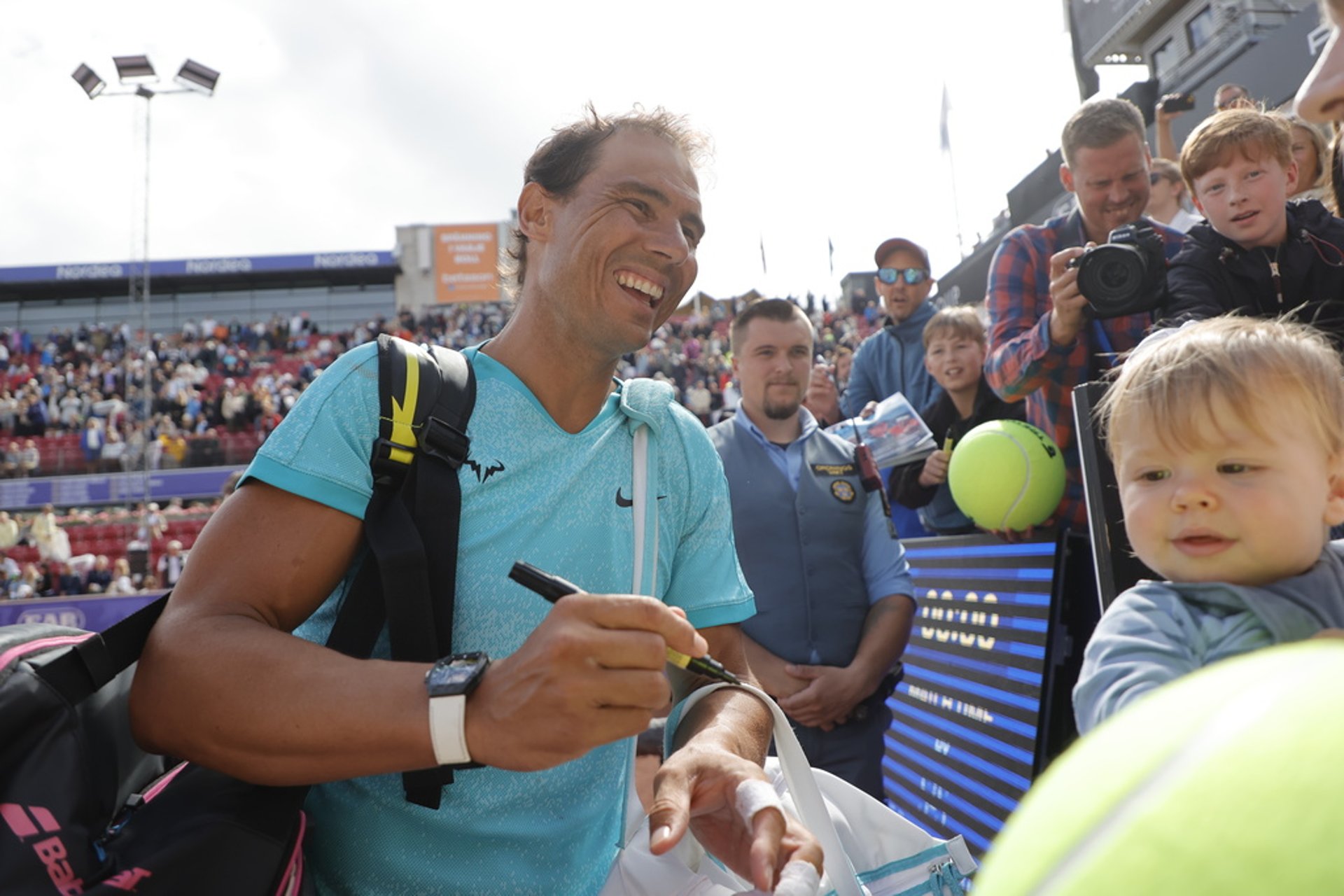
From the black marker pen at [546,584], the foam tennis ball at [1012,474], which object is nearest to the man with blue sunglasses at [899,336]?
the foam tennis ball at [1012,474]

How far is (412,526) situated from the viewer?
155 centimetres

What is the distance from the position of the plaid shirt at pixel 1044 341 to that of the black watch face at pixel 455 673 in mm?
2286

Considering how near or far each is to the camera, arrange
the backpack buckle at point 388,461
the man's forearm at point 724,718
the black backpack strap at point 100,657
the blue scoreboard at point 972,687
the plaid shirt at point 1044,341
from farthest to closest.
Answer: the blue scoreboard at point 972,687 → the plaid shirt at point 1044,341 → the man's forearm at point 724,718 → the backpack buckle at point 388,461 → the black backpack strap at point 100,657

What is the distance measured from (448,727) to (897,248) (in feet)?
15.5

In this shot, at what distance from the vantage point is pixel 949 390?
14.8ft

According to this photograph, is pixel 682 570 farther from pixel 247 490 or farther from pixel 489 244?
pixel 489 244

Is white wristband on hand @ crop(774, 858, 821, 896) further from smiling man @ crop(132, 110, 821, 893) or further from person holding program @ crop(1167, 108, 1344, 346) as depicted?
person holding program @ crop(1167, 108, 1344, 346)

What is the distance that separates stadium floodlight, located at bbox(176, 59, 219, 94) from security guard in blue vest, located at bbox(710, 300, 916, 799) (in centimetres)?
2894

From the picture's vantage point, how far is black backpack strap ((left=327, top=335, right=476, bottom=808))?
153cm

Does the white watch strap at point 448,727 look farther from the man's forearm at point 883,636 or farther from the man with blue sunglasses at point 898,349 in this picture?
the man with blue sunglasses at point 898,349

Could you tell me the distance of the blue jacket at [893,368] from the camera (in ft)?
17.1

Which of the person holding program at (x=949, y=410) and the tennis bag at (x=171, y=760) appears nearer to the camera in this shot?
the tennis bag at (x=171, y=760)

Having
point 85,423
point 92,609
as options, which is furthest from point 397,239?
point 92,609

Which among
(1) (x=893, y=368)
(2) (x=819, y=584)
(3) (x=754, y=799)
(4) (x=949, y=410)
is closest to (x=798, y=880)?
(3) (x=754, y=799)
